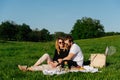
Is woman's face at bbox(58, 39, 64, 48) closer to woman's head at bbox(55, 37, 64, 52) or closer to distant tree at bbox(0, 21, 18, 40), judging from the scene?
woman's head at bbox(55, 37, 64, 52)

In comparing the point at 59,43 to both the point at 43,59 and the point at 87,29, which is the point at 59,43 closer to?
the point at 43,59

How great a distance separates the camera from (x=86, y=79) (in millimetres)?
10125

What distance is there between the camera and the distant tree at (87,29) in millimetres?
143750

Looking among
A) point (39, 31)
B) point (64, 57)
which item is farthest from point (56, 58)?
point (39, 31)

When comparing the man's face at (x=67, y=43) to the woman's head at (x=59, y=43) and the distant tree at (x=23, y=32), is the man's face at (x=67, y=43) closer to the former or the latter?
the woman's head at (x=59, y=43)

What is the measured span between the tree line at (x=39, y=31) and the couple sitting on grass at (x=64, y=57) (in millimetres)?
116094

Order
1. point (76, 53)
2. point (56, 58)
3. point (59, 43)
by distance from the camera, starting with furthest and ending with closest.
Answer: point (56, 58)
point (59, 43)
point (76, 53)

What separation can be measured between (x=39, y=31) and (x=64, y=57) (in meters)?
128

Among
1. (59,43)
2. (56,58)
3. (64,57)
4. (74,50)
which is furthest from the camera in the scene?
(56,58)

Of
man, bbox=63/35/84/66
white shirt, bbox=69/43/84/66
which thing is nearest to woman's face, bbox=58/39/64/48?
man, bbox=63/35/84/66

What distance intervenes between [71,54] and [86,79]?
3.15m

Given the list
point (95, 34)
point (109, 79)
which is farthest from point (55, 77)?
point (95, 34)

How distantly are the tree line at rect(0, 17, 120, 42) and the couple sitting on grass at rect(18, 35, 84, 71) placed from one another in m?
116

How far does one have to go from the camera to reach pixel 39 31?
14100 cm
